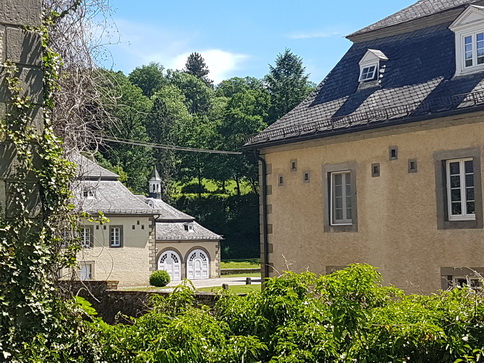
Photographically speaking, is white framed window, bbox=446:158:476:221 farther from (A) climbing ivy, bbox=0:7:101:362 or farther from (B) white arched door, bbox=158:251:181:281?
(B) white arched door, bbox=158:251:181:281

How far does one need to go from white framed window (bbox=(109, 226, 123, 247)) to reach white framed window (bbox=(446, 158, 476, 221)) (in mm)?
25944

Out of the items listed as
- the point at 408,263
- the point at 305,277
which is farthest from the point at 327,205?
the point at 305,277

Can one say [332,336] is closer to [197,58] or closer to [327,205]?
[327,205]

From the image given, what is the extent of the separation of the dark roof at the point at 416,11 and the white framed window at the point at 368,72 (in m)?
1.38

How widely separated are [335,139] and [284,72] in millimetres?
49436

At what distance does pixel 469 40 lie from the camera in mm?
15766

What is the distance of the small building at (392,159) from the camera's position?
49.1 ft

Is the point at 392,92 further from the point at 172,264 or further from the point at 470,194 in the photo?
the point at 172,264

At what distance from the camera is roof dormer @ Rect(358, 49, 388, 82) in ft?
58.1

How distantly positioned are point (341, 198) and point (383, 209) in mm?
1389

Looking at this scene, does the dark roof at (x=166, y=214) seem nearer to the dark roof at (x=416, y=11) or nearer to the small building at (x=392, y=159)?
the small building at (x=392, y=159)

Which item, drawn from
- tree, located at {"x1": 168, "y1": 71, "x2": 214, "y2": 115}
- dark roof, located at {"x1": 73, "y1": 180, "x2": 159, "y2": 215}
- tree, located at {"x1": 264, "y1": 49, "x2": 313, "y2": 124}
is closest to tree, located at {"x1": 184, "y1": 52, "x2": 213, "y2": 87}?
tree, located at {"x1": 168, "y1": 71, "x2": 214, "y2": 115}

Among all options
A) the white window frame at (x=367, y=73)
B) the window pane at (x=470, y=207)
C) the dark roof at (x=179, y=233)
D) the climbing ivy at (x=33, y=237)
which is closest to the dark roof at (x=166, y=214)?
the dark roof at (x=179, y=233)

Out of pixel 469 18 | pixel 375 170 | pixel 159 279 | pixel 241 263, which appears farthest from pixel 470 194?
pixel 241 263
